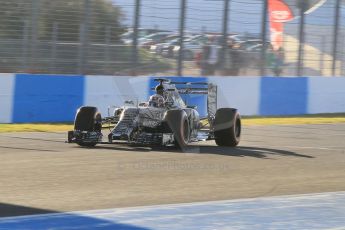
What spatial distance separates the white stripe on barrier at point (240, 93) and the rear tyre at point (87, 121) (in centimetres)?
739

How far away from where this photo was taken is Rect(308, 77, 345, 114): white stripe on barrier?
21.0m

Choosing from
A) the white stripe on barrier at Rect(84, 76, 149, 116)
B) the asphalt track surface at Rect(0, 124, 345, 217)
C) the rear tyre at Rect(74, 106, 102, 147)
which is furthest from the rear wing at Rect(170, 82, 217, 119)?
the white stripe on barrier at Rect(84, 76, 149, 116)

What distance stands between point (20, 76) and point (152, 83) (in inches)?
125

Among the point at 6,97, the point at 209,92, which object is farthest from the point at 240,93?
the point at 209,92

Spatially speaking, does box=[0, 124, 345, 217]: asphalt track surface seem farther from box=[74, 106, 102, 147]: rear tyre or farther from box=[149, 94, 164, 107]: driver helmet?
box=[149, 94, 164, 107]: driver helmet

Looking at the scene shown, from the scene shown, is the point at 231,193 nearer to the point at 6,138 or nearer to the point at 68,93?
the point at 6,138

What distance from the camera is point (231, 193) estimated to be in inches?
301

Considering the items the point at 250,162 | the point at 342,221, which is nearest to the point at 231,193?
the point at 342,221

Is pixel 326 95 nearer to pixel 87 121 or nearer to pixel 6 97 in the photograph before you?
pixel 6 97

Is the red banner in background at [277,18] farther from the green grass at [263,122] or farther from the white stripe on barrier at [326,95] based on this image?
the green grass at [263,122]

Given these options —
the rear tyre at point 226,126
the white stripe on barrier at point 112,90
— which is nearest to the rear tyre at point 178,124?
the rear tyre at point 226,126

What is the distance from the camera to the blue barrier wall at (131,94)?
15.3 meters

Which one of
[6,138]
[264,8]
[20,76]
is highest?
[264,8]

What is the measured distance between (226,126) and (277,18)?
9308mm
